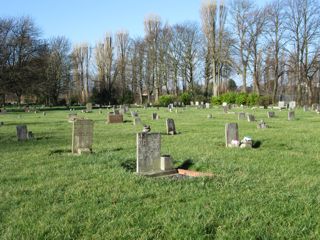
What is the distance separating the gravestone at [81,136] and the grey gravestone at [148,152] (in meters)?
3.15

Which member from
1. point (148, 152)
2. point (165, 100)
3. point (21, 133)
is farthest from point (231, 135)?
point (165, 100)

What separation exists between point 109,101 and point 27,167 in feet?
208

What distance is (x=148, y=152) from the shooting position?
7.48 meters

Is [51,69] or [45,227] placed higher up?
[51,69]

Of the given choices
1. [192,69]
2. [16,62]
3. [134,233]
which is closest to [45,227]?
[134,233]

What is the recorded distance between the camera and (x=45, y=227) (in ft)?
14.2

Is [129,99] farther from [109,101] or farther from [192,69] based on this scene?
[192,69]

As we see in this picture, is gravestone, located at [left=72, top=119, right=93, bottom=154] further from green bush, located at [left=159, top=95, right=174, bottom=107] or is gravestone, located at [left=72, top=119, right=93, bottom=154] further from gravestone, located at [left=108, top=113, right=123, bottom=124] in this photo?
green bush, located at [left=159, top=95, right=174, bottom=107]

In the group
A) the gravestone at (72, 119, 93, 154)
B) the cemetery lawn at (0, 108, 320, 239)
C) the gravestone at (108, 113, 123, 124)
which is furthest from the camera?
the gravestone at (108, 113, 123, 124)

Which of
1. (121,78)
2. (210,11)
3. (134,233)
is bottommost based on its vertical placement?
(134,233)

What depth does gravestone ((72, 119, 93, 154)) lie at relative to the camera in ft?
34.1

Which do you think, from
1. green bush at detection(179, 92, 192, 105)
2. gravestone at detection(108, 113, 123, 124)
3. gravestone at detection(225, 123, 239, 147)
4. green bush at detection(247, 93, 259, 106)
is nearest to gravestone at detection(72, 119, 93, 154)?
gravestone at detection(225, 123, 239, 147)

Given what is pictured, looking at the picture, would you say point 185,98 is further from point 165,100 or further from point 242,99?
point 242,99

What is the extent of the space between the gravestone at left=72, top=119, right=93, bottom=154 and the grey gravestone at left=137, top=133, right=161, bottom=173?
3152mm
